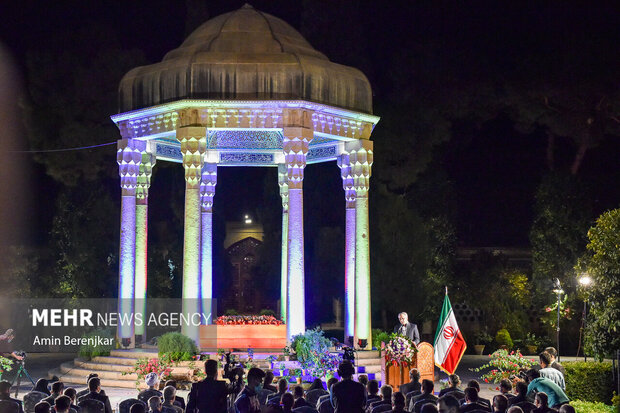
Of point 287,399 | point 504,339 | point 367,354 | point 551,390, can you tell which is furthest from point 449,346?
point 504,339

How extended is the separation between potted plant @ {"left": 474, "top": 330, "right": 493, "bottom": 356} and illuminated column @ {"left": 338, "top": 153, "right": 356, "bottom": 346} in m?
9.17

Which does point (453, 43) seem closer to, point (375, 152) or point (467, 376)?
point (375, 152)

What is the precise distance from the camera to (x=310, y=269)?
111 ft

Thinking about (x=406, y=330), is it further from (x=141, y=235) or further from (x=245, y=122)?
(x=141, y=235)

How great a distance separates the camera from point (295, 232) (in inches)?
797

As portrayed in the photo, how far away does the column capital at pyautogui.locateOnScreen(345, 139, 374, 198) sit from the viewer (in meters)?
22.2

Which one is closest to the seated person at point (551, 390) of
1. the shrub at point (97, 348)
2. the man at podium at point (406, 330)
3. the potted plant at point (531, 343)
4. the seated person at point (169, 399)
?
the seated person at point (169, 399)

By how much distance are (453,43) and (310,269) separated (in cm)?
1035

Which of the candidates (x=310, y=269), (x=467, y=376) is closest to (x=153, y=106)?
(x=467, y=376)

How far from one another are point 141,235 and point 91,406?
503 inches

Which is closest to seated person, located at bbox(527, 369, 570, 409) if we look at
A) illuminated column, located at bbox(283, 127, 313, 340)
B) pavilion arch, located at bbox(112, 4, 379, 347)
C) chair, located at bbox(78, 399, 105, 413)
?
chair, located at bbox(78, 399, 105, 413)

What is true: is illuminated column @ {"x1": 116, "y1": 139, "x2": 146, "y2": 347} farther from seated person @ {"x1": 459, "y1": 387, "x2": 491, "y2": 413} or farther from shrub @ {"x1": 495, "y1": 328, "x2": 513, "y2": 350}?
shrub @ {"x1": 495, "y1": 328, "x2": 513, "y2": 350}

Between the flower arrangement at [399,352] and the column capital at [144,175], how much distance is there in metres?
8.76

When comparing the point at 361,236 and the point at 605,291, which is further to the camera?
the point at 361,236
